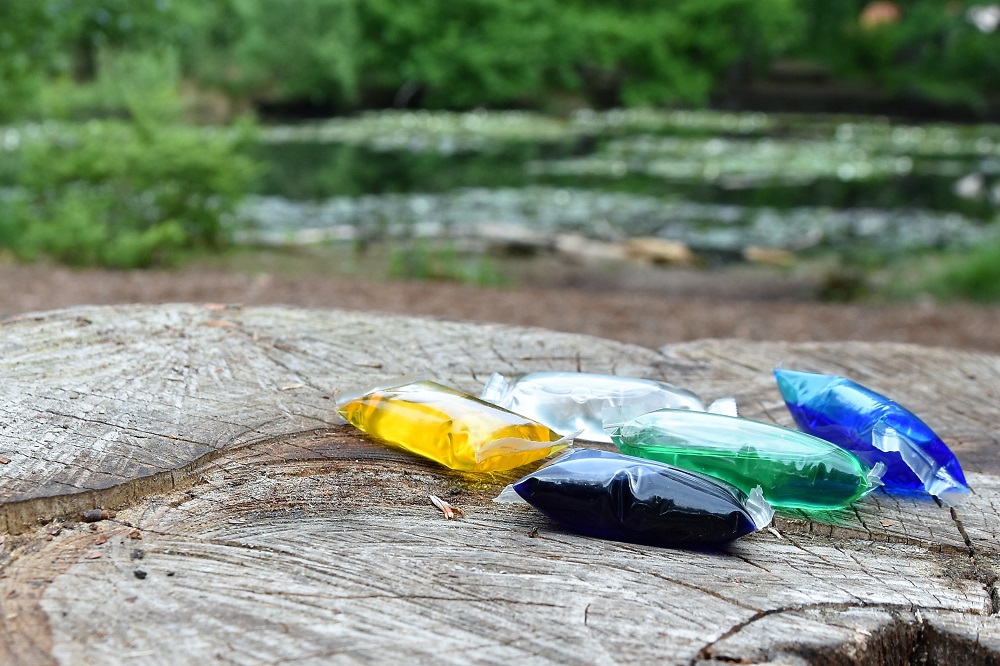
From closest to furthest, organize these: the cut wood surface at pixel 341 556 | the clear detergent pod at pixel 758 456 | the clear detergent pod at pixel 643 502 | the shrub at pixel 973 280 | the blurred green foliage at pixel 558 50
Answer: the cut wood surface at pixel 341 556
the clear detergent pod at pixel 643 502
the clear detergent pod at pixel 758 456
the shrub at pixel 973 280
the blurred green foliage at pixel 558 50

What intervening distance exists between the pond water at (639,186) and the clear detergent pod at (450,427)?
8.07m

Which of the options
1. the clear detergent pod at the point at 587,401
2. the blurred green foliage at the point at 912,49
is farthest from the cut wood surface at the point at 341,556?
the blurred green foliage at the point at 912,49

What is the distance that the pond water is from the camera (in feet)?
34.5

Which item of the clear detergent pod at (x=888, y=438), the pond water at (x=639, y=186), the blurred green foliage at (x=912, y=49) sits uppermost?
the blurred green foliage at (x=912, y=49)

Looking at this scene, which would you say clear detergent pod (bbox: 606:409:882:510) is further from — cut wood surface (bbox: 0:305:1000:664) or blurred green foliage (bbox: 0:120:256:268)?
blurred green foliage (bbox: 0:120:256:268)

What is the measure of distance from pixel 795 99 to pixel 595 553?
30.0 metres

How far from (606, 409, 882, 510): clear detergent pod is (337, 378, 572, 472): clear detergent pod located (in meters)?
0.17

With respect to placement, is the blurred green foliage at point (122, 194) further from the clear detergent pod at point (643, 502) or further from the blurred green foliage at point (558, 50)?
the blurred green foliage at point (558, 50)

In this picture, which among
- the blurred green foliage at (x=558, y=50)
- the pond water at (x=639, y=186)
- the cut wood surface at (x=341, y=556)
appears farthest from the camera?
the blurred green foliage at (x=558, y=50)

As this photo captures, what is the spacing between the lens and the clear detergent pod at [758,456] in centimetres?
139

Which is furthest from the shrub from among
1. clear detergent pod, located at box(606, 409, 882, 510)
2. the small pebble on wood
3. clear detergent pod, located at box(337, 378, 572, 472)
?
the small pebble on wood

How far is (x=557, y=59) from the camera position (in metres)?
27.9

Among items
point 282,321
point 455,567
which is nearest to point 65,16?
point 282,321

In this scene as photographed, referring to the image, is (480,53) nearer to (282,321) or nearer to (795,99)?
(795,99)
